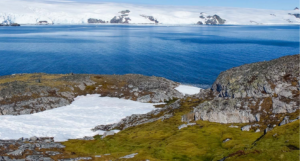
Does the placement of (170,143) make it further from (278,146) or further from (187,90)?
(187,90)

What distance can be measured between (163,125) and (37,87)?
5510cm

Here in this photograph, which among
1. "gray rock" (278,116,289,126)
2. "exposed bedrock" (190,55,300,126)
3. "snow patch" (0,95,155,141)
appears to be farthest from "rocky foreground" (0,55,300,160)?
"snow patch" (0,95,155,141)

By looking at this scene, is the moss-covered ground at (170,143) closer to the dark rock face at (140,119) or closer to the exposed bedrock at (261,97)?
the exposed bedrock at (261,97)

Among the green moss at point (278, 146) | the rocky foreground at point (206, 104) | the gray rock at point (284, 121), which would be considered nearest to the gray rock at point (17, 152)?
the rocky foreground at point (206, 104)

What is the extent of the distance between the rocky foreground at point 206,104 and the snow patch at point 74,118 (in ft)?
13.6

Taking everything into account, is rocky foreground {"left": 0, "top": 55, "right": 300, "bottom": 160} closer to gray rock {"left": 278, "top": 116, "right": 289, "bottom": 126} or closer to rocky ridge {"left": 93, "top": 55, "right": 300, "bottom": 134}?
rocky ridge {"left": 93, "top": 55, "right": 300, "bottom": 134}

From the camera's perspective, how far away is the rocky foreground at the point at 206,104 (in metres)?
59.8

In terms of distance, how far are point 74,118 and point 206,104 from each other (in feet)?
132

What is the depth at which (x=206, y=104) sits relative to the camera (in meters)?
71.9

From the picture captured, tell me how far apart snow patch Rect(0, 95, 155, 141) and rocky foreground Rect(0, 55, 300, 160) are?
4142 mm

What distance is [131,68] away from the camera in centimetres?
17200

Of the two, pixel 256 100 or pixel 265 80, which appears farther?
pixel 265 80

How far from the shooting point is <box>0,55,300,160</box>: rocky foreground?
5984 cm

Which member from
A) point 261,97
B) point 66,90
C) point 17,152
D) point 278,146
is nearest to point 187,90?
point 66,90
